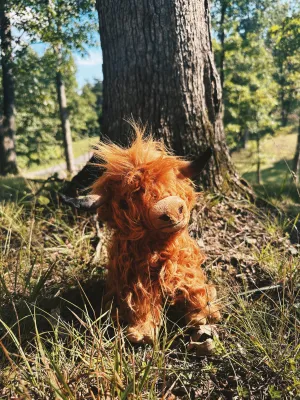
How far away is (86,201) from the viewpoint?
1.58 meters

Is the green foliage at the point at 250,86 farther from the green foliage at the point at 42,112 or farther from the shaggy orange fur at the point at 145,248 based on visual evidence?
the shaggy orange fur at the point at 145,248

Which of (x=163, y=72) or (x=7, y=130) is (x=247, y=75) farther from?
(x=163, y=72)

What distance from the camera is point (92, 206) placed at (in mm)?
1597

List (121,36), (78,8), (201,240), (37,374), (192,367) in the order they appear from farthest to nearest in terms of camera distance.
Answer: (78,8) → (121,36) → (201,240) → (192,367) → (37,374)

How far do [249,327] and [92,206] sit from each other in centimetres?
101

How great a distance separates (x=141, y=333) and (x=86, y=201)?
749 millimetres

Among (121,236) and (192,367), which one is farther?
(121,236)

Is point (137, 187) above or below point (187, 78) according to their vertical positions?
below

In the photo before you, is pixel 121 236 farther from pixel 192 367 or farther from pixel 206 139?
pixel 206 139

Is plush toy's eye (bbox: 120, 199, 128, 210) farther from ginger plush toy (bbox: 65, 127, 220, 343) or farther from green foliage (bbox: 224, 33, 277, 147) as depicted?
green foliage (bbox: 224, 33, 277, 147)

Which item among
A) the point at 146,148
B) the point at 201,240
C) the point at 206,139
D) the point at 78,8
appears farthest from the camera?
the point at 78,8

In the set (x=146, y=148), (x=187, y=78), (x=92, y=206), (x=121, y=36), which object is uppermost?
(x=121, y=36)

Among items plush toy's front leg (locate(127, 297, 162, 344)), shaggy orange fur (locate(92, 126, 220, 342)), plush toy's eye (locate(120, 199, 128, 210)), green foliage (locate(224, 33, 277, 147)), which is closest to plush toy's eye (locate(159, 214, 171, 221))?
shaggy orange fur (locate(92, 126, 220, 342))

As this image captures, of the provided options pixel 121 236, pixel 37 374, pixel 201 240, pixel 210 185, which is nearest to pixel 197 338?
pixel 121 236
